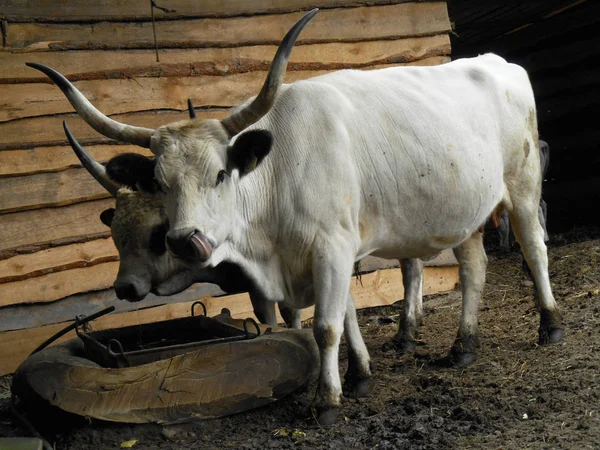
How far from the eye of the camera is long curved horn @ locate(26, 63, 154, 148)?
4602 millimetres

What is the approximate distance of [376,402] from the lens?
490 cm

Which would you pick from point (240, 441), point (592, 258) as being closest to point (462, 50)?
point (592, 258)

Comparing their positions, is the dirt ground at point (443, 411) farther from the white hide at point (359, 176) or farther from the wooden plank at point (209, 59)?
the wooden plank at point (209, 59)

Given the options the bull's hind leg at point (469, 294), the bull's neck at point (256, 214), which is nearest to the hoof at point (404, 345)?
the bull's hind leg at point (469, 294)

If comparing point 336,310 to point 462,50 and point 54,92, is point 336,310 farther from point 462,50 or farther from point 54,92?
point 462,50

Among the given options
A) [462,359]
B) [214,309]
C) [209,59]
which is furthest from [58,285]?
[462,359]

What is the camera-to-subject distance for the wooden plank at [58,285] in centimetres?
629

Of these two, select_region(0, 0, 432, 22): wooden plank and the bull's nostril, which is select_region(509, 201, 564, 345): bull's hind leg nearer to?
select_region(0, 0, 432, 22): wooden plank

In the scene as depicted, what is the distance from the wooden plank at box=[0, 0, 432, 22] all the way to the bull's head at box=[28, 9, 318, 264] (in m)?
2.03

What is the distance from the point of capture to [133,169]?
15.6 ft

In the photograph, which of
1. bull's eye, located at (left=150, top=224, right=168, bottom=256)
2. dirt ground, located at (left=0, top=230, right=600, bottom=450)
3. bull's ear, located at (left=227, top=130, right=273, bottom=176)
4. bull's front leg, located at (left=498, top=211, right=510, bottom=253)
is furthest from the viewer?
bull's front leg, located at (left=498, top=211, right=510, bottom=253)

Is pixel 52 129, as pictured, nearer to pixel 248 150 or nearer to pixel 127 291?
pixel 127 291

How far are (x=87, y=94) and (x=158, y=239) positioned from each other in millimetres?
1982

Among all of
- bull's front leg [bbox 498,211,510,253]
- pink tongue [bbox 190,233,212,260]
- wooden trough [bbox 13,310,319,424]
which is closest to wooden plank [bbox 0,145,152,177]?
wooden trough [bbox 13,310,319,424]
